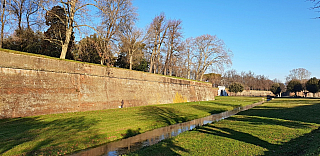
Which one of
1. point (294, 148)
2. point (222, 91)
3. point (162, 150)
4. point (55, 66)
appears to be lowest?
point (162, 150)

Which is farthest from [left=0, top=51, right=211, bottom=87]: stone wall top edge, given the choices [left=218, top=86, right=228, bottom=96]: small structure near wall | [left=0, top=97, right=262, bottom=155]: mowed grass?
[left=218, top=86, right=228, bottom=96]: small structure near wall

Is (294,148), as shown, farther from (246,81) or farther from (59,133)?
(246,81)

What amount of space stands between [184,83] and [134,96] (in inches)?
594

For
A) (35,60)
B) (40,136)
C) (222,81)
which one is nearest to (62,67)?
(35,60)

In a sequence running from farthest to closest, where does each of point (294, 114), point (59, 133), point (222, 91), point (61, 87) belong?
point (222, 91) → point (294, 114) → point (61, 87) → point (59, 133)

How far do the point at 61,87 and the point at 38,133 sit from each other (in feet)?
20.8

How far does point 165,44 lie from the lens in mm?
40062

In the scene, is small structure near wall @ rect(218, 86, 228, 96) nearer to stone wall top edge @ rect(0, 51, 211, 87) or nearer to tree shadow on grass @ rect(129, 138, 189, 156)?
stone wall top edge @ rect(0, 51, 211, 87)

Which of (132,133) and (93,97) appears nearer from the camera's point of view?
(132,133)

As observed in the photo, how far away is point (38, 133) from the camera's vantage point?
933cm

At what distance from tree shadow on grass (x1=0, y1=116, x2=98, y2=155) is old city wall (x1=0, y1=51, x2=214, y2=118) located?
1389 millimetres

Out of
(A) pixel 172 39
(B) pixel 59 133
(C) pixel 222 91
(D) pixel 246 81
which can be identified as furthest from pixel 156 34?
(D) pixel 246 81

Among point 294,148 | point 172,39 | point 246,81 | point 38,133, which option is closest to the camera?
point 294,148

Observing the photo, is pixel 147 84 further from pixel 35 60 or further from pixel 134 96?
pixel 35 60
